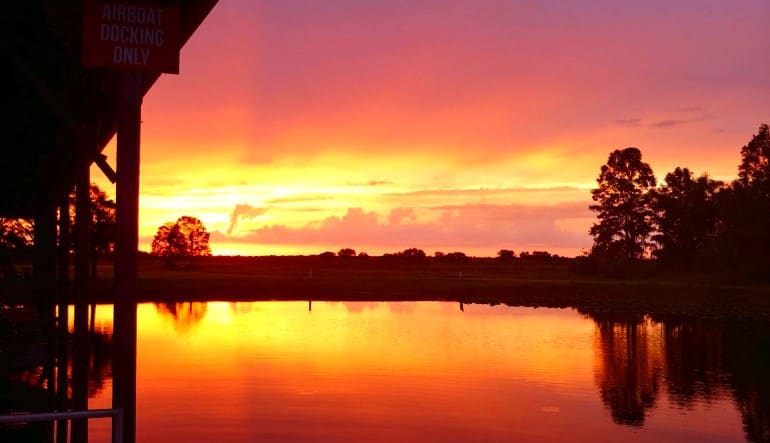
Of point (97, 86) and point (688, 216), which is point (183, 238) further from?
point (97, 86)

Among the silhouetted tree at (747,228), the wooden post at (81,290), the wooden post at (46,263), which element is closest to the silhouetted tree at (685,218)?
the silhouetted tree at (747,228)

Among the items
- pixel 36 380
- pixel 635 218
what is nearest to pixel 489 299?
pixel 635 218

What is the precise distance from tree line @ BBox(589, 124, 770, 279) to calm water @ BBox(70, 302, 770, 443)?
28.0 meters

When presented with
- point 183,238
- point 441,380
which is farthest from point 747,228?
point 183,238

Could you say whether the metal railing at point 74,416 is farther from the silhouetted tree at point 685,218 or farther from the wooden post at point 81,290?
the silhouetted tree at point 685,218

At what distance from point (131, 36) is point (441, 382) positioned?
65.8ft

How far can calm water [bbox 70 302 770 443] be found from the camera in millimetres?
18375

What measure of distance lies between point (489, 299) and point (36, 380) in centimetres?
4798

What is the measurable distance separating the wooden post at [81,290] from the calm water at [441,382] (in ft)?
9.39

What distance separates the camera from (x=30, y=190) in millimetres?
18766

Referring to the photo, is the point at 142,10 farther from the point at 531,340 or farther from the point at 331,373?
the point at 531,340

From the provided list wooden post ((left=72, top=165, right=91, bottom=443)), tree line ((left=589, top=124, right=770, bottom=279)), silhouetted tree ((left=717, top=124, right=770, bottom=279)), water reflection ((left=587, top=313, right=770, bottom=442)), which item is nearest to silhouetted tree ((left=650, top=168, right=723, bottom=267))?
tree line ((left=589, top=124, right=770, bottom=279))

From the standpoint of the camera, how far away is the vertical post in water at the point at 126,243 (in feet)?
23.5

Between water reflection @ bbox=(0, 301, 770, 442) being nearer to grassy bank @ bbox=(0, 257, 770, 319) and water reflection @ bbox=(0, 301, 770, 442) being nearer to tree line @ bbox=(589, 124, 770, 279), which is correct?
grassy bank @ bbox=(0, 257, 770, 319)
